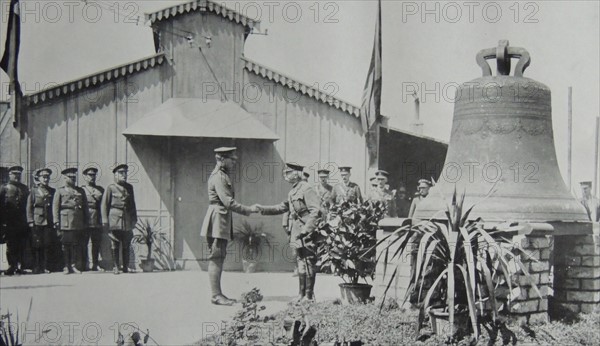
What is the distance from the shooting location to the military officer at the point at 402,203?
46.2 ft

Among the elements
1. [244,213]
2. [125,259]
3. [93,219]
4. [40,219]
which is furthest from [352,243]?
[40,219]

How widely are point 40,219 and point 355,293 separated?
16.2ft

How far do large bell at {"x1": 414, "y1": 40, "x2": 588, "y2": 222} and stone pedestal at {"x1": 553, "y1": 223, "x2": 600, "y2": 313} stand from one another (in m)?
0.29

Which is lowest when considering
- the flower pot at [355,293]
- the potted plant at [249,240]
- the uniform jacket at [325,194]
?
the flower pot at [355,293]

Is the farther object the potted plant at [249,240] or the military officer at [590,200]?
the potted plant at [249,240]

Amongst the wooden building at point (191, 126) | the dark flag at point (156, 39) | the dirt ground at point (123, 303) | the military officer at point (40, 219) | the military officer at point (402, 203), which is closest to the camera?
the dirt ground at point (123, 303)

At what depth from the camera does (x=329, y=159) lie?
35.2 feet

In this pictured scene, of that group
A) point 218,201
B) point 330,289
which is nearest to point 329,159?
point 330,289

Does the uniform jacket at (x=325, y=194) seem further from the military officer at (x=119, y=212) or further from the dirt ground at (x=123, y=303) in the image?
the military officer at (x=119, y=212)

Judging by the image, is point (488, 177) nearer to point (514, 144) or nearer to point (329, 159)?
point (514, 144)

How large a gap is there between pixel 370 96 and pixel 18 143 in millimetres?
5255

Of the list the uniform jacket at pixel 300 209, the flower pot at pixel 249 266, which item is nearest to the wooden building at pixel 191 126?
the flower pot at pixel 249 266

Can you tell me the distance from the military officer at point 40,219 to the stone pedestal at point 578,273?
688 cm

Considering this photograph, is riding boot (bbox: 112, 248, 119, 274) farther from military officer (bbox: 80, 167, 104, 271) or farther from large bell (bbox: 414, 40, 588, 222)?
large bell (bbox: 414, 40, 588, 222)
